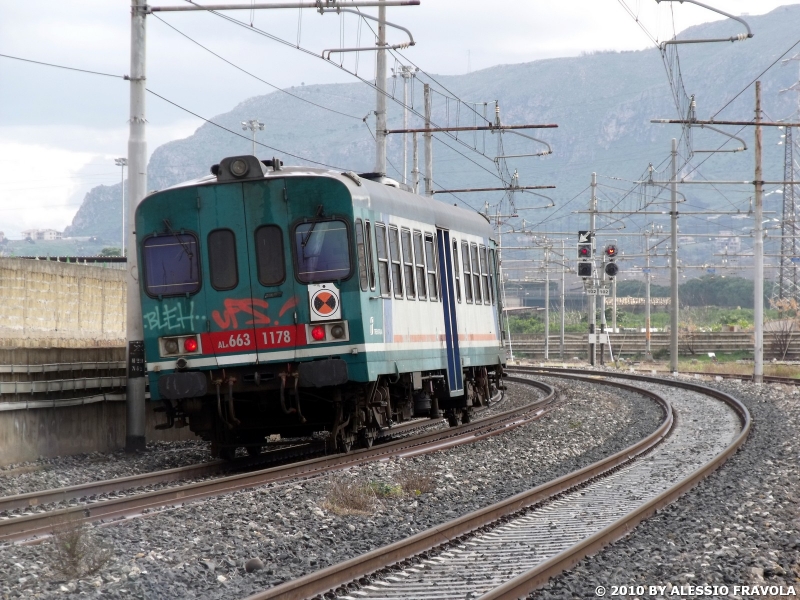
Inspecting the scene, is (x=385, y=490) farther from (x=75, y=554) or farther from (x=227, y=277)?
(x=75, y=554)

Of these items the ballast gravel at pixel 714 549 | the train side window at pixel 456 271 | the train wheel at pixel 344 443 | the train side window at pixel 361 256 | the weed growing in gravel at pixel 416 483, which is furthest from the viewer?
the train side window at pixel 456 271

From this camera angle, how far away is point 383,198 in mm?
13688

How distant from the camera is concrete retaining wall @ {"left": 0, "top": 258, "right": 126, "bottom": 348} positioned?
14477mm

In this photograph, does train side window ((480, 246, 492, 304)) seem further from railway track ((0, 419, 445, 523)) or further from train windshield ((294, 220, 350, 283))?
train windshield ((294, 220, 350, 283))

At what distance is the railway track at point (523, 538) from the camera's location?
21.8ft

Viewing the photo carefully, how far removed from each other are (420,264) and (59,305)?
524 cm

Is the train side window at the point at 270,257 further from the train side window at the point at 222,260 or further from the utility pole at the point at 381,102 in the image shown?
the utility pole at the point at 381,102

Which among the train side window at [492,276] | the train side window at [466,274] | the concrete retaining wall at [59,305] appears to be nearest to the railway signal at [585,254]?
the train side window at [492,276]

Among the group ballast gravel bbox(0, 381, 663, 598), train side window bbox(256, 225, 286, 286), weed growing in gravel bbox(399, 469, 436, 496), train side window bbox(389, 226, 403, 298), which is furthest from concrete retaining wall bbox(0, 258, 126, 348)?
weed growing in gravel bbox(399, 469, 436, 496)

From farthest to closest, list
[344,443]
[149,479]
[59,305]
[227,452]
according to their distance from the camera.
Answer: [59,305] < [227,452] < [344,443] < [149,479]

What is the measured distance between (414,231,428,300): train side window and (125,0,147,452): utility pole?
3.53 meters

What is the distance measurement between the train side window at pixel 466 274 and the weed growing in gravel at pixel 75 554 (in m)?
10.3

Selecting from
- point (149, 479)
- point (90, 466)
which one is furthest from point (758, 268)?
point (149, 479)

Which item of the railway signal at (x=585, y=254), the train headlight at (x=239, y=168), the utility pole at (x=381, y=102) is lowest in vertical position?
the train headlight at (x=239, y=168)
